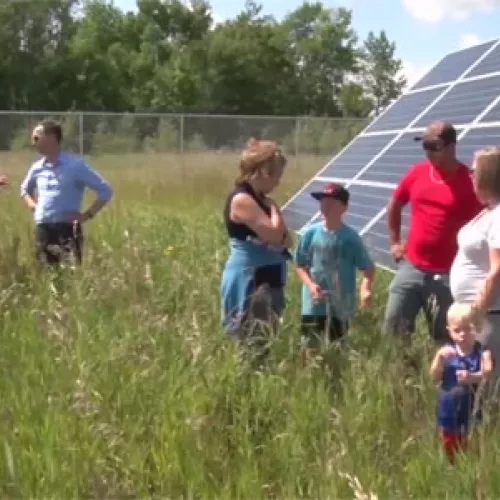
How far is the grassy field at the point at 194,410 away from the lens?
14.5 ft

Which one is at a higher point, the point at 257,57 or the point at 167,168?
the point at 257,57

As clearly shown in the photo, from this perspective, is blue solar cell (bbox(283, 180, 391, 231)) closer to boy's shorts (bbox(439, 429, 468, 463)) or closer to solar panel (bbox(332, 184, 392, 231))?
solar panel (bbox(332, 184, 392, 231))

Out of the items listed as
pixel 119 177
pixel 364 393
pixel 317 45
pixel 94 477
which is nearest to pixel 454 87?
pixel 364 393

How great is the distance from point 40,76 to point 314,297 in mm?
48389

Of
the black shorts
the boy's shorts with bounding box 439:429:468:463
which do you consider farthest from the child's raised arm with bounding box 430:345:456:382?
the black shorts

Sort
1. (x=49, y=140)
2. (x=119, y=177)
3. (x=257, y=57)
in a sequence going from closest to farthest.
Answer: (x=49, y=140) → (x=119, y=177) → (x=257, y=57)

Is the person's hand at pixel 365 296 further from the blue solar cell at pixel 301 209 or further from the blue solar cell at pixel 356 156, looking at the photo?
the blue solar cell at pixel 356 156

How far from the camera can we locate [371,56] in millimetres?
77188

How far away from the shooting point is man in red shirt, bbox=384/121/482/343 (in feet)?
20.8

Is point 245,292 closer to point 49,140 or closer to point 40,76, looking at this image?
point 49,140

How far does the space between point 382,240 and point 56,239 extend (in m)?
2.65

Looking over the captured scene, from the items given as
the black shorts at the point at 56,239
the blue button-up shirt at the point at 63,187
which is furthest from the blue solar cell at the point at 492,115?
the black shorts at the point at 56,239

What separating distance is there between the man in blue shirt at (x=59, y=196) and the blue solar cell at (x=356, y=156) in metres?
2.42

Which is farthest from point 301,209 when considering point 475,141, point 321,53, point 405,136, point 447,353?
point 321,53
